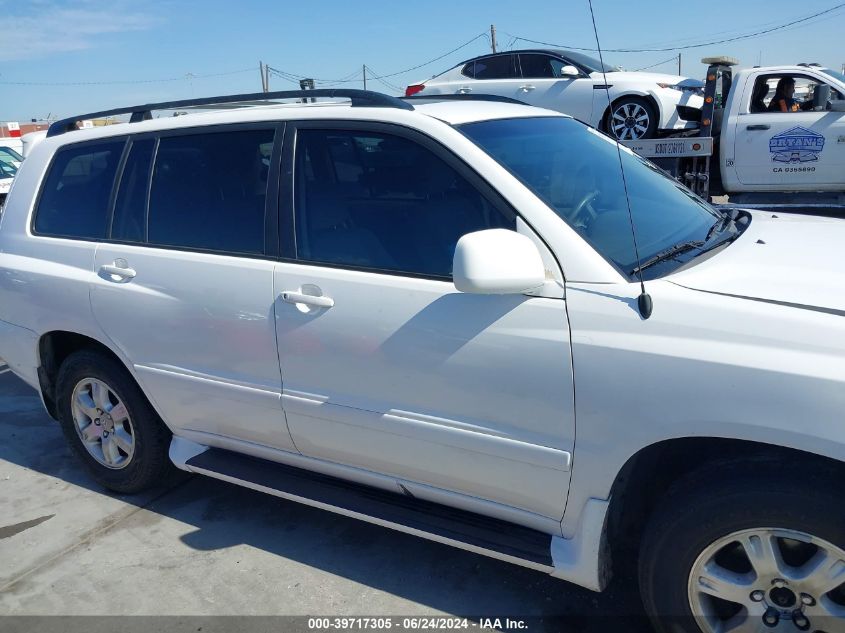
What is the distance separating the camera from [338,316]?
9.00ft

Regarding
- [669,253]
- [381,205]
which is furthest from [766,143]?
[381,205]

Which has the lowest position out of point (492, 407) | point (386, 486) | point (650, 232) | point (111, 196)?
point (386, 486)

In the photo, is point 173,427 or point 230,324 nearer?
point 230,324

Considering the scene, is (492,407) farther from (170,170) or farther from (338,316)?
(170,170)

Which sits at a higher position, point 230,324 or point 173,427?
point 230,324

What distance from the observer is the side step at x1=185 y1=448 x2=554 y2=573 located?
8.41 feet

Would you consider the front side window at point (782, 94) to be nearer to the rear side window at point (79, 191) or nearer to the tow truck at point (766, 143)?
the tow truck at point (766, 143)

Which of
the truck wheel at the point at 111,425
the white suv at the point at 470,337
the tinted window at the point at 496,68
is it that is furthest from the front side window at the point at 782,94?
the truck wheel at the point at 111,425

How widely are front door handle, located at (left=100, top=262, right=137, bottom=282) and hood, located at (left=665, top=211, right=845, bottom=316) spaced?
7.74 feet

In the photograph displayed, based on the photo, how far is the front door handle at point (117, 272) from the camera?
3383 millimetres

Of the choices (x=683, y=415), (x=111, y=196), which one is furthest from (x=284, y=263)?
(x=683, y=415)

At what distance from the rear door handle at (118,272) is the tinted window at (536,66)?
28.2 feet

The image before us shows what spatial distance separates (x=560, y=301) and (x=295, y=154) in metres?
1.32

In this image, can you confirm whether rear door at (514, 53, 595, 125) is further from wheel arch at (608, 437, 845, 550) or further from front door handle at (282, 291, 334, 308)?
wheel arch at (608, 437, 845, 550)
